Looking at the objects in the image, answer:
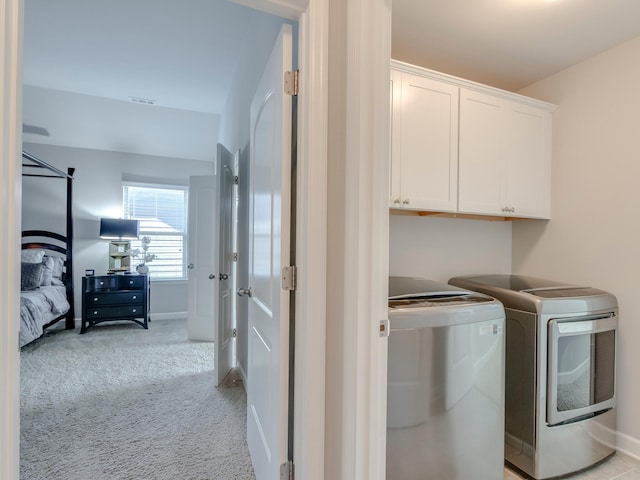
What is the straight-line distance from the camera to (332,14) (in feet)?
3.86

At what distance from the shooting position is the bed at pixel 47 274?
336 cm

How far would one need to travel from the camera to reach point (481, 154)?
205 centimetres

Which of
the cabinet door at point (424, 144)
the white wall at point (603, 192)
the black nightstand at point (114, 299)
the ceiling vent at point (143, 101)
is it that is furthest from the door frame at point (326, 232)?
the black nightstand at point (114, 299)

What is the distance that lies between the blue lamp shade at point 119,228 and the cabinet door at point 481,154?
4390mm

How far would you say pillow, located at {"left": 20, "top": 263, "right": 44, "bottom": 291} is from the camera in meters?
3.77

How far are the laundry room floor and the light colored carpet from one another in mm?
1724

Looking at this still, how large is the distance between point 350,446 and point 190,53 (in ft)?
11.2

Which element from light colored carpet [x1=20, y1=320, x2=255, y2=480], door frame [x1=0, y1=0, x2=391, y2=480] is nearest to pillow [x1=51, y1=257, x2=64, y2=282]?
light colored carpet [x1=20, y1=320, x2=255, y2=480]

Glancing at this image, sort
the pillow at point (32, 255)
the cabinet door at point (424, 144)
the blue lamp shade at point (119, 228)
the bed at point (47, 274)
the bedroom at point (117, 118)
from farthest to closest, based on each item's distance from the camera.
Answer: the blue lamp shade at point (119, 228) → the pillow at point (32, 255) → the bed at point (47, 274) → the bedroom at point (117, 118) → the cabinet door at point (424, 144)

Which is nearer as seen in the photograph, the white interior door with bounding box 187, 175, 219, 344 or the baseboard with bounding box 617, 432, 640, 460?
the baseboard with bounding box 617, 432, 640, 460

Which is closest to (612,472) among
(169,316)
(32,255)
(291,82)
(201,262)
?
(291,82)

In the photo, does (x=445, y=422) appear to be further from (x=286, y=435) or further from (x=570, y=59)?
(x=570, y=59)

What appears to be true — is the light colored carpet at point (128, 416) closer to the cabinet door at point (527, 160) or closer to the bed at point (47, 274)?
the bed at point (47, 274)

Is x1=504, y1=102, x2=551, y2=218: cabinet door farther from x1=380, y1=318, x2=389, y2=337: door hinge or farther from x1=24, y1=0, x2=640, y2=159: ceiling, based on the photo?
x1=380, y1=318, x2=389, y2=337: door hinge
